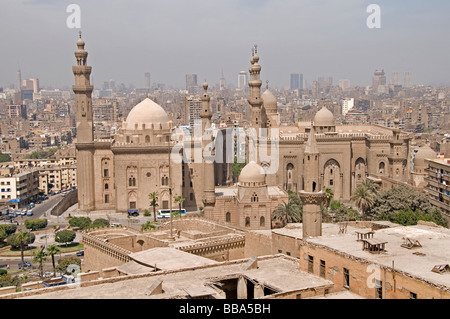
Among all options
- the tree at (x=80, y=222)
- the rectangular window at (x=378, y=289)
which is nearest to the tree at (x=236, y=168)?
the tree at (x=80, y=222)

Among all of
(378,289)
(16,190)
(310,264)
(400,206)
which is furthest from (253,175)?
(16,190)

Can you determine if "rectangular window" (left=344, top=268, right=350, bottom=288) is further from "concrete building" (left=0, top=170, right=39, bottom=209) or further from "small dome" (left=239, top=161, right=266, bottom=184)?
"concrete building" (left=0, top=170, right=39, bottom=209)

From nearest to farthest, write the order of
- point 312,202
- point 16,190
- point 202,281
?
point 202,281, point 312,202, point 16,190

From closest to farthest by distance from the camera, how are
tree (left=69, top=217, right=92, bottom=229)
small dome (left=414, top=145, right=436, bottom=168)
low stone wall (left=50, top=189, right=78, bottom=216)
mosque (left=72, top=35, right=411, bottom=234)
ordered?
tree (left=69, top=217, right=92, bottom=229), mosque (left=72, top=35, right=411, bottom=234), small dome (left=414, top=145, right=436, bottom=168), low stone wall (left=50, top=189, right=78, bottom=216)

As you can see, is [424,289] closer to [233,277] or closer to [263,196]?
[233,277]

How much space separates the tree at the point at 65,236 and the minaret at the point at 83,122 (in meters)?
7.07

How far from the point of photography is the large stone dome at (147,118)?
1928 inches

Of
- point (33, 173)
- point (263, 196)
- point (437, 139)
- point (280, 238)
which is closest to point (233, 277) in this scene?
point (280, 238)

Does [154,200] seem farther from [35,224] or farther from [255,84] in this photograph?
[255,84]

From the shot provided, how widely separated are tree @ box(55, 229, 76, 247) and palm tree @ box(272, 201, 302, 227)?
14477 mm

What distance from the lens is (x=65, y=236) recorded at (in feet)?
138

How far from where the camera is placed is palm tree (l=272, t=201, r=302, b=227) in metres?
36.4

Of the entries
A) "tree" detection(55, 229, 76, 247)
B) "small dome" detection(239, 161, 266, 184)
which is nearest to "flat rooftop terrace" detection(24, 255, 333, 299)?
"small dome" detection(239, 161, 266, 184)

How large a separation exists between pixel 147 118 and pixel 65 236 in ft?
39.3
